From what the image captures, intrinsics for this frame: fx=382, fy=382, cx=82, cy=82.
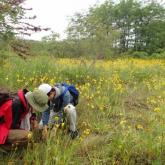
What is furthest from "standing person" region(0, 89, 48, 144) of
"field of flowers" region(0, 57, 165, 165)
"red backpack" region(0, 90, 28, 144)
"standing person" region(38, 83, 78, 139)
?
"standing person" region(38, 83, 78, 139)

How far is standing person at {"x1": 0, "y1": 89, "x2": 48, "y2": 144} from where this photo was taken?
4008mm

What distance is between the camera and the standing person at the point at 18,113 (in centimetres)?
401

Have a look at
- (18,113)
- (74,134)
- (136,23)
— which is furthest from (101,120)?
(136,23)

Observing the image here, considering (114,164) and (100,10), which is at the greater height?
(100,10)

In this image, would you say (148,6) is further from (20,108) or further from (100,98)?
(20,108)

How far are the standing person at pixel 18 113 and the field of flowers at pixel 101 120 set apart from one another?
0.16 meters

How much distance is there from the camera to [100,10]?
29422mm

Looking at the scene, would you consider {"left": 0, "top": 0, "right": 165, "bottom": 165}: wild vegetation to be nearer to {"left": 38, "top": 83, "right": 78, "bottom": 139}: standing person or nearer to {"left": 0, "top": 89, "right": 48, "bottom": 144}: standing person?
{"left": 0, "top": 89, "right": 48, "bottom": 144}: standing person

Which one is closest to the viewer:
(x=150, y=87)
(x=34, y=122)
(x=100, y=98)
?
(x=34, y=122)

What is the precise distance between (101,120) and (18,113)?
1.78 m

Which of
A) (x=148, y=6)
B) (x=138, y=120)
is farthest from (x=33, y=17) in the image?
(x=148, y=6)

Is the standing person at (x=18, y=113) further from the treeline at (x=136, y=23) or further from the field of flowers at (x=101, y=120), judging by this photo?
the treeline at (x=136, y=23)

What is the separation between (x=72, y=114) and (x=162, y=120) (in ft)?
3.90

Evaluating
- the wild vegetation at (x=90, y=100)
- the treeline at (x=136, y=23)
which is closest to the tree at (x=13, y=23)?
the wild vegetation at (x=90, y=100)
